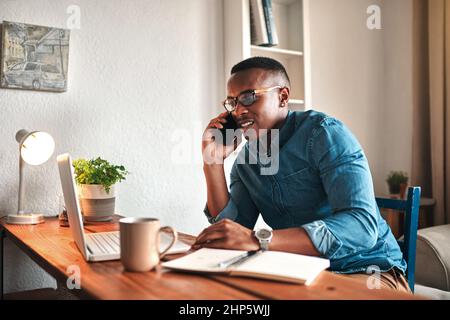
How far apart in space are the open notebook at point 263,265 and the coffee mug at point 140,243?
4 centimetres

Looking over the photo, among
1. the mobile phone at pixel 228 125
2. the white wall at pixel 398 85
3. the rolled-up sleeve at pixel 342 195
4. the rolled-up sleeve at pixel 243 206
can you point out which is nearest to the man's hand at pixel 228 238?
the rolled-up sleeve at pixel 342 195

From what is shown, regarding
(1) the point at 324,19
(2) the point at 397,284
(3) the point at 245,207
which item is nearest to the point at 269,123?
(3) the point at 245,207

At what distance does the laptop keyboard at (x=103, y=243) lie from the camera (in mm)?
1001

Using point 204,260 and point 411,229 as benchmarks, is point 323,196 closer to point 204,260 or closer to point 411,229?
point 411,229

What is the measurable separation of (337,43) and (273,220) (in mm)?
1792

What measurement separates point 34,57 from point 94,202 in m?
0.67

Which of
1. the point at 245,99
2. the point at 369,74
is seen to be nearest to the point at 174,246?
the point at 245,99

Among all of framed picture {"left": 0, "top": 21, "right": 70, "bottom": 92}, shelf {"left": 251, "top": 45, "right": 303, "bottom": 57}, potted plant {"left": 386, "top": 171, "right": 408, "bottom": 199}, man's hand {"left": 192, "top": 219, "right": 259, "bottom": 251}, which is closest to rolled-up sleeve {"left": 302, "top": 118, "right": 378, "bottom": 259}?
man's hand {"left": 192, "top": 219, "right": 259, "bottom": 251}

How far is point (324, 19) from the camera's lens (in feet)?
9.09

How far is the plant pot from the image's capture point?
1613 mm

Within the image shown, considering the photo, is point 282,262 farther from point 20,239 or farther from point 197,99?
point 197,99

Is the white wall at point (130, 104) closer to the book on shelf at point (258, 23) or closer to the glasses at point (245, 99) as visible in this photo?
the book on shelf at point (258, 23)

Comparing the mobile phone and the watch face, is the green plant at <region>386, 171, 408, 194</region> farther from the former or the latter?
the watch face

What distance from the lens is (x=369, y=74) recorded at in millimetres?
3027
